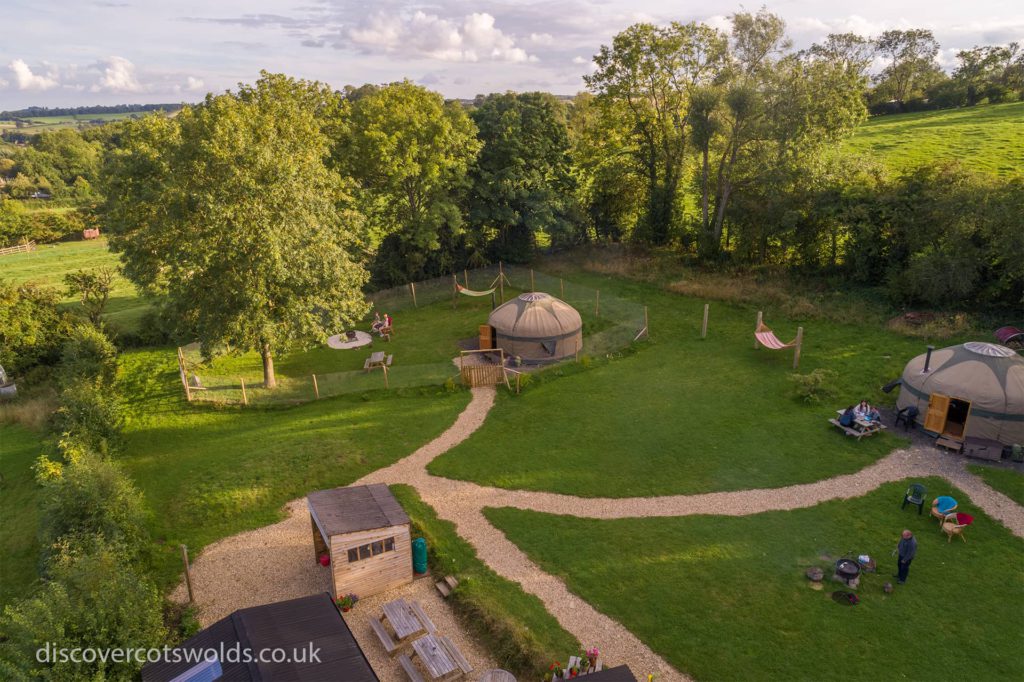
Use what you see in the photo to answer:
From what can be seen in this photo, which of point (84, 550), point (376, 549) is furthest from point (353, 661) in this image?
point (84, 550)

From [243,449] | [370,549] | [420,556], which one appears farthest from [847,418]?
[243,449]

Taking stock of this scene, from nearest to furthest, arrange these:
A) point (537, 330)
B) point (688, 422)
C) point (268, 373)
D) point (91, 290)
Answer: point (688, 422) < point (268, 373) < point (537, 330) < point (91, 290)

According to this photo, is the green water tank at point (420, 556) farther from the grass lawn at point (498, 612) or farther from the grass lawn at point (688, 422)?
the grass lawn at point (688, 422)

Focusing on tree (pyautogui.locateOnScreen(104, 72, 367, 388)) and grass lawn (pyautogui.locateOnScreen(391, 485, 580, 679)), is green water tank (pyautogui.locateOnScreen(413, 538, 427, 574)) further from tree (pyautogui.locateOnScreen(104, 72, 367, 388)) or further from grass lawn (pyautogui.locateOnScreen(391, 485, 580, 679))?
tree (pyautogui.locateOnScreen(104, 72, 367, 388))

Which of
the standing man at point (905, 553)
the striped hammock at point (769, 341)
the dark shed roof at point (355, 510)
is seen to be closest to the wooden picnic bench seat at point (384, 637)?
the dark shed roof at point (355, 510)

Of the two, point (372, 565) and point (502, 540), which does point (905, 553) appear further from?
point (372, 565)

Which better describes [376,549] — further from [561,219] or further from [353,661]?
[561,219]

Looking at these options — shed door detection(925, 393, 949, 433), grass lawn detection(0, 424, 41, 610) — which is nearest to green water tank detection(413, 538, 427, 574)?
grass lawn detection(0, 424, 41, 610)
